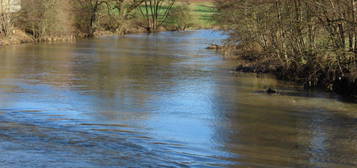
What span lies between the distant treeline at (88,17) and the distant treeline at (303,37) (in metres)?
20.1

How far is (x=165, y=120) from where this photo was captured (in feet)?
53.7

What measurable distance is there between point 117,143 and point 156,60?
20.6 meters

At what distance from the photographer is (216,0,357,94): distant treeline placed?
66.8 feet

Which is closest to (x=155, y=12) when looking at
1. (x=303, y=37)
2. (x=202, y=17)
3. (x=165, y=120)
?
(x=202, y=17)

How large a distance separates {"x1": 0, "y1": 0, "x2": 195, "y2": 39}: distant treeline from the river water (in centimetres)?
1780

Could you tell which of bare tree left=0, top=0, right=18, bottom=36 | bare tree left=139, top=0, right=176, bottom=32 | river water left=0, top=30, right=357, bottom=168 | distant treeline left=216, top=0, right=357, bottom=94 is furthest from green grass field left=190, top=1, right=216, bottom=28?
river water left=0, top=30, right=357, bottom=168

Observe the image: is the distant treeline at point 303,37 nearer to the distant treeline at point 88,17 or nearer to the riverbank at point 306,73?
the riverbank at point 306,73

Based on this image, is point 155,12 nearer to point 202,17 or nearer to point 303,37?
point 202,17

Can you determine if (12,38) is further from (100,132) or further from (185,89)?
(100,132)

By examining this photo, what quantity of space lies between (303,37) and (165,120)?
34.2ft

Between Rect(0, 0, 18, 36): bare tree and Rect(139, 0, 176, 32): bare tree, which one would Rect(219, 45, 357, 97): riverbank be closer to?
Rect(0, 0, 18, 36): bare tree

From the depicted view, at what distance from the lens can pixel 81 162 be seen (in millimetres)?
11727

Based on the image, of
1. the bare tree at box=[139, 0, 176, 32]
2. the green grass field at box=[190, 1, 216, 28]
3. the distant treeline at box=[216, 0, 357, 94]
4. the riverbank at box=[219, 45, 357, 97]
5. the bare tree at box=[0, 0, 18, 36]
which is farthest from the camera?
the green grass field at box=[190, 1, 216, 28]

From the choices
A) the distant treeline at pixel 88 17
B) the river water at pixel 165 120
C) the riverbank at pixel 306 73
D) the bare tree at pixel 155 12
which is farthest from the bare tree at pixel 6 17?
the bare tree at pixel 155 12
